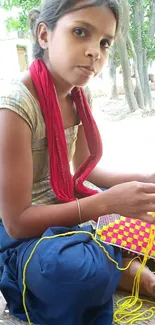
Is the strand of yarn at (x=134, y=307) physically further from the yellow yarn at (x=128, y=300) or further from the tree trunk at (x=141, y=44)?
the tree trunk at (x=141, y=44)

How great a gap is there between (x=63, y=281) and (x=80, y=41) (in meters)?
0.54

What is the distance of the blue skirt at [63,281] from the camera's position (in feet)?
2.51

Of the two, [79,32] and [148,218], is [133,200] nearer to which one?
[148,218]

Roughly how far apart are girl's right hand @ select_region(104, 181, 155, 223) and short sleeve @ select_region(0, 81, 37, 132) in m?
0.25

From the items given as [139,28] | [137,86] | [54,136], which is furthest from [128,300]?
[139,28]

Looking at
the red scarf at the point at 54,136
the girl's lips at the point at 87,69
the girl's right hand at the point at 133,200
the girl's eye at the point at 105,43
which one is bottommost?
the girl's right hand at the point at 133,200

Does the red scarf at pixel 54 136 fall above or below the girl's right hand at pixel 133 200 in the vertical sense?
above

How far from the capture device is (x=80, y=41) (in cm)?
86

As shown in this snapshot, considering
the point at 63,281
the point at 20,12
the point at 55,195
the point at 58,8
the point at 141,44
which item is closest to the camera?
the point at 63,281

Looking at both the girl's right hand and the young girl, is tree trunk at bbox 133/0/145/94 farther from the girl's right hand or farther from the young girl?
the girl's right hand

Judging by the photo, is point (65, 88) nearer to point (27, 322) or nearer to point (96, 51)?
point (96, 51)

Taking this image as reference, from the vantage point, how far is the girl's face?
851mm

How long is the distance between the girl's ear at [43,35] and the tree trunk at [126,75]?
638mm

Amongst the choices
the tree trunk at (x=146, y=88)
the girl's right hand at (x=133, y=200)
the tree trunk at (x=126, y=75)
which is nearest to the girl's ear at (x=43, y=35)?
the girl's right hand at (x=133, y=200)
